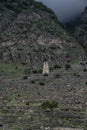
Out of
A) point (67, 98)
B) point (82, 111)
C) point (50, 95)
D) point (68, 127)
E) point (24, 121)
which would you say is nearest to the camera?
point (68, 127)

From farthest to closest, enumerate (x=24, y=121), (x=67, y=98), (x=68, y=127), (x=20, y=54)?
1. (x=20, y=54)
2. (x=67, y=98)
3. (x=24, y=121)
4. (x=68, y=127)

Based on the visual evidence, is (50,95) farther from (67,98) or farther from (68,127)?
(68,127)

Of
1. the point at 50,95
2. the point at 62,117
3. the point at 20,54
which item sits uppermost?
the point at 62,117

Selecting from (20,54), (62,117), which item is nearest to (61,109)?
(62,117)

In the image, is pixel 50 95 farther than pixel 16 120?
Yes

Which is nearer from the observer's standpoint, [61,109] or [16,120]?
[16,120]

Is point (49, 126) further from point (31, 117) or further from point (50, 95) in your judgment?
point (50, 95)

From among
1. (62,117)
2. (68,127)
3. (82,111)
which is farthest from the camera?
(82,111)

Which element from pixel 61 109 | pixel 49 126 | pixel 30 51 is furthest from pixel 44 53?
pixel 49 126

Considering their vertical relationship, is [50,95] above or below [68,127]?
below
